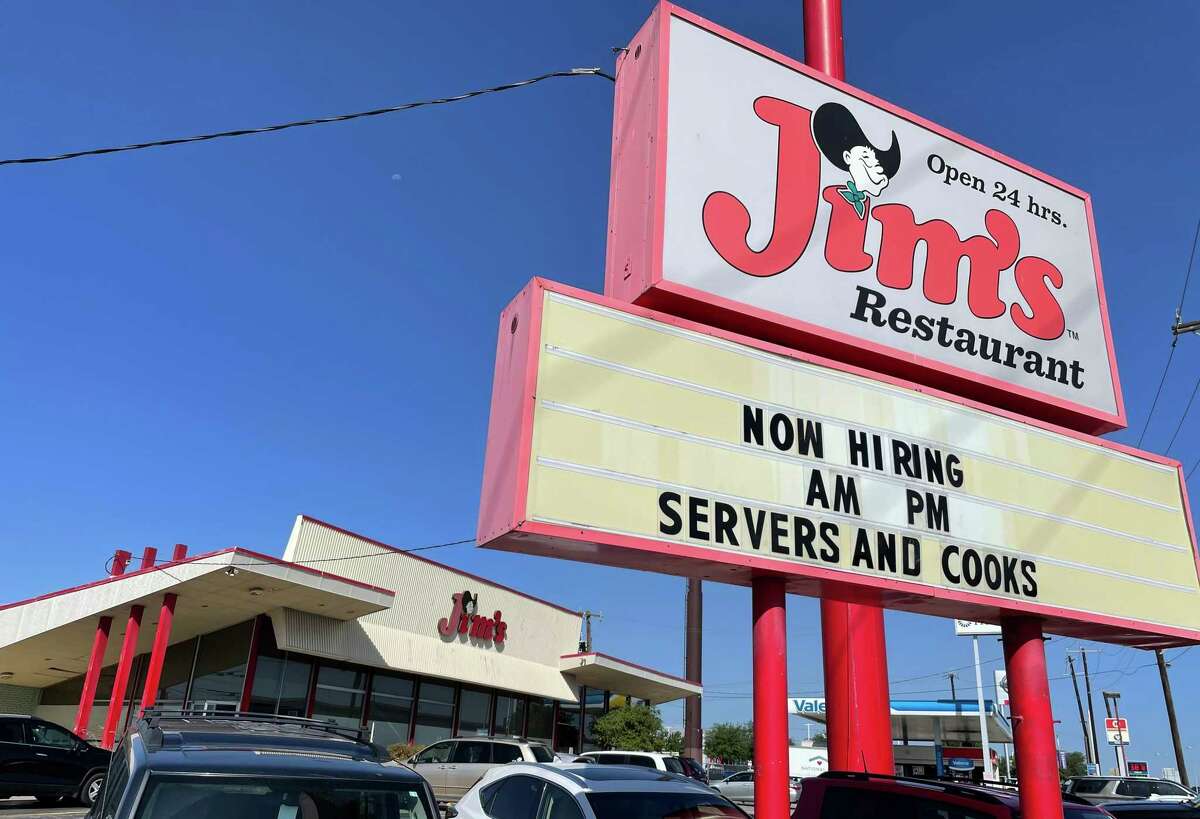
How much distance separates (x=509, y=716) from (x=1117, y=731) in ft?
89.7

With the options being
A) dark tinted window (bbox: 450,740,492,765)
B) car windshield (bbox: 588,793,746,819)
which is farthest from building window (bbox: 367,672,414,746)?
car windshield (bbox: 588,793,746,819)

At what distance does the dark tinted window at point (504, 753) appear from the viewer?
19078 mm

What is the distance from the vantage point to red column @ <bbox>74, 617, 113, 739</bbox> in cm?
2194

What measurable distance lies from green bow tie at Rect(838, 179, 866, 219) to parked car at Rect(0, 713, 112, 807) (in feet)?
49.2

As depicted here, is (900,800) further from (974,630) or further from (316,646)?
(974,630)

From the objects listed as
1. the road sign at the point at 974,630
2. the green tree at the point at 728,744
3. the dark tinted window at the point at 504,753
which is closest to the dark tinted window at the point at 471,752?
the dark tinted window at the point at 504,753

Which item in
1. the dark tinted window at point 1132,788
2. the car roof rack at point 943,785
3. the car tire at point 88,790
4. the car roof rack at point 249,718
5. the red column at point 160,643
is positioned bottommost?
the car tire at point 88,790

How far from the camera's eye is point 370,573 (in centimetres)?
2614

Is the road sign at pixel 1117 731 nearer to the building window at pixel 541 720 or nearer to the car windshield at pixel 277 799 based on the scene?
the building window at pixel 541 720

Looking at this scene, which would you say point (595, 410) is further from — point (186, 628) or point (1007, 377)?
point (186, 628)

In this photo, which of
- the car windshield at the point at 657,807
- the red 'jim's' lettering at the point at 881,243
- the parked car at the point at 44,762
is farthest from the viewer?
the parked car at the point at 44,762

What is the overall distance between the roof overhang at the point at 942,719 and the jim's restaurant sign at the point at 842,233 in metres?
28.9

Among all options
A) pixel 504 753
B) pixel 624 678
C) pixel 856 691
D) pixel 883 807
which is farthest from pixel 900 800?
pixel 624 678

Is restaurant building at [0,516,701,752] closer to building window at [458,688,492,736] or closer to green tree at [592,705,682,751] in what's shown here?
building window at [458,688,492,736]
